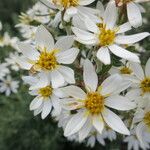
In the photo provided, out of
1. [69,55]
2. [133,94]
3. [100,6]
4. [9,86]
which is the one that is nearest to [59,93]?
[69,55]

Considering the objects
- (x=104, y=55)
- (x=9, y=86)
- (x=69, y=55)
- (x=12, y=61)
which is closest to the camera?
(x=104, y=55)

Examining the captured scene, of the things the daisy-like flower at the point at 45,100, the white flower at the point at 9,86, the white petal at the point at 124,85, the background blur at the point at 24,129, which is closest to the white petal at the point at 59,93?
the daisy-like flower at the point at 45,100

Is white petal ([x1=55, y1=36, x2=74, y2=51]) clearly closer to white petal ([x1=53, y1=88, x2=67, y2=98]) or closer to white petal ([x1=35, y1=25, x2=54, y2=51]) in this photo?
white petal ([x1=35, y1=25, x2=54, y2=51])

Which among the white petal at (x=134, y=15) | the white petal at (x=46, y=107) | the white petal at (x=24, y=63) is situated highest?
the white petal at (x=134, y=15)

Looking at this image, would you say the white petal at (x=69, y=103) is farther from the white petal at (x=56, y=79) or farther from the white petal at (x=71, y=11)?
the white petal at (x=71, y=11)

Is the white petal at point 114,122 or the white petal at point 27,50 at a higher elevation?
the white petal at point 27,50

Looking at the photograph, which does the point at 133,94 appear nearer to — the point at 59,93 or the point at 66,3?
the point at 59,93
